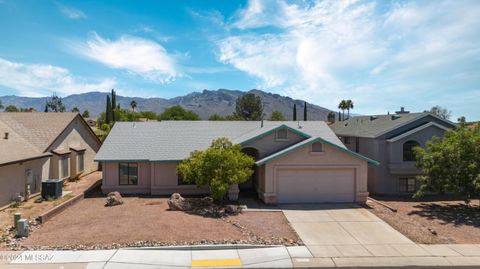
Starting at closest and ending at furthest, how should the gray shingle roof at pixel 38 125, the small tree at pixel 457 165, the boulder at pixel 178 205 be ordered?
the boulder at pixel 178 205, the small tree at pixel 457 165, the gray shingle roof at pixel 38 125

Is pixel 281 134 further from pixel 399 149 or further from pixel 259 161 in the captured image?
pixel 399 149

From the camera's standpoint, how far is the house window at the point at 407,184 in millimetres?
26039

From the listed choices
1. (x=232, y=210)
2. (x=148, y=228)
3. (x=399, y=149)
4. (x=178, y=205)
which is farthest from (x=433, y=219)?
(x=148, y=228)

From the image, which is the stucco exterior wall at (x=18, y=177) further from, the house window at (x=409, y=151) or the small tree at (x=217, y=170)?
the house window at (x=409, y=151)

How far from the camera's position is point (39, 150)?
2306 cm

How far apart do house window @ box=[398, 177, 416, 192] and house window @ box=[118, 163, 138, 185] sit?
2051cm

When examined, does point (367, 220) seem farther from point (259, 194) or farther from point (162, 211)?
point (162, 211)

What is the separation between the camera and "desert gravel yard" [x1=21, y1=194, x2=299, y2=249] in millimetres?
13391

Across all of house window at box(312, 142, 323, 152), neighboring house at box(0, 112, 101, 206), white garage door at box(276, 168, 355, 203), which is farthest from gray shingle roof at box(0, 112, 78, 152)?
house window at box(312, 142, 323, 152)

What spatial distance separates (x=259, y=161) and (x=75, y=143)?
1774 cm

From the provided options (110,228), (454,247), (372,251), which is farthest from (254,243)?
(454,247)

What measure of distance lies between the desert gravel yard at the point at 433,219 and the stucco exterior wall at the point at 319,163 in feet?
5.40

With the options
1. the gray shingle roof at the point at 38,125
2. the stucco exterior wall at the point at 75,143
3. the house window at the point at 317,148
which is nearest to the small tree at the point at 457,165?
the house window at the point at 317,148

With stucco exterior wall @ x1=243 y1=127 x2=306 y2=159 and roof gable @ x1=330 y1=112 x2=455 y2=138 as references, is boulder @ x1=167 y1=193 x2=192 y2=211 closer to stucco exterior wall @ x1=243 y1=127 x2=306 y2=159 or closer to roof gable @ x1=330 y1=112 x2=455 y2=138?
stucco exterior wall @ x1=243 y1=127 x2=306 y2=159
